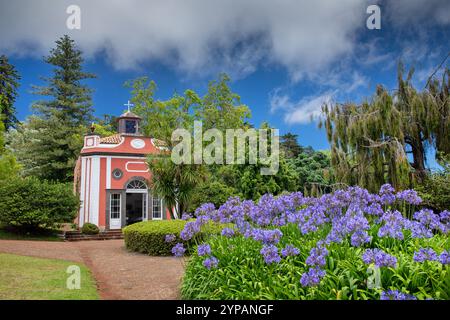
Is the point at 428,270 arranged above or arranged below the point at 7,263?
above

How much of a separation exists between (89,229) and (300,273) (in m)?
15.8

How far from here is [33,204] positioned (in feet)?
53.7

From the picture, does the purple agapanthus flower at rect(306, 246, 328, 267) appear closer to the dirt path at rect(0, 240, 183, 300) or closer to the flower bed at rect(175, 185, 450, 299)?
the flower bed at rect(175, 185, 450, 299)

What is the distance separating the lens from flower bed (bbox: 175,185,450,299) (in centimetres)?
354

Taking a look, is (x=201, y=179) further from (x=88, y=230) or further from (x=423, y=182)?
(x=423, y=182)

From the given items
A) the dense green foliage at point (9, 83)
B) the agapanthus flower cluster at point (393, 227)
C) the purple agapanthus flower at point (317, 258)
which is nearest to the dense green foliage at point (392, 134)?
the agapanthus flower cluster at point (393, 227)

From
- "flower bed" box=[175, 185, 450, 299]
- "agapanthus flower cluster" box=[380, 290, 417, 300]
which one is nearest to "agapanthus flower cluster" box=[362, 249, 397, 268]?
"flower bed" box=[175, 185, 450, 299]

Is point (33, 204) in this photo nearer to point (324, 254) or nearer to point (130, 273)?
point (130, 273)

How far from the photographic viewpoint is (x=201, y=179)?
1547 centimetres

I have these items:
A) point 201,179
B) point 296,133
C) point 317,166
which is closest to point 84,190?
point 201,179

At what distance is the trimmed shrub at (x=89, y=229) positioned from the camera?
17625mm

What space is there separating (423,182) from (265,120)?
13.6 meters

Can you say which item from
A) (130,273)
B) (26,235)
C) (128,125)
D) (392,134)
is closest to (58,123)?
(128,125)

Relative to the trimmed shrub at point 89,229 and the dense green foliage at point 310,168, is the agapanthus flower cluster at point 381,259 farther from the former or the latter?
the dense green foliage at point 310,168
